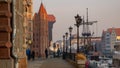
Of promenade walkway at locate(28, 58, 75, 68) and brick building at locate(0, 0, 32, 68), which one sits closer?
brick building at locate(0, 0, 32, 68)

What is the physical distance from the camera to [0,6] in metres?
7.72

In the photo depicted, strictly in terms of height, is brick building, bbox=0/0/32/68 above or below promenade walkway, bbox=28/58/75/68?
above

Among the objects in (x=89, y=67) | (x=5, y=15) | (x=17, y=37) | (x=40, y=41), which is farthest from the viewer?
(x=40, y=41)

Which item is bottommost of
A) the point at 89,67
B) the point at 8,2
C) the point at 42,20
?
the point at 89,67

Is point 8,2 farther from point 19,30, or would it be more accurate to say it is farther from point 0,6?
point 19,30

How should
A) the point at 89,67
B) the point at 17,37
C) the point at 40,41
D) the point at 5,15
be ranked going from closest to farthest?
the point at 5,15, the point at 17,37, the point at 89,67, the point at 40,41

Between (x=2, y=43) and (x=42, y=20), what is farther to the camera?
(x=42, y=20)

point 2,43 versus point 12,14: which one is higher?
point 12,14

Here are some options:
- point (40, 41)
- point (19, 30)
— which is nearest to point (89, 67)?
point (19, 30)

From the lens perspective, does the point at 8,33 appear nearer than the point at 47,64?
Yes

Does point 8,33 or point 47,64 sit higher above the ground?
point 8,33

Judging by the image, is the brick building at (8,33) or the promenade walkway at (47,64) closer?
the brick building at (8,33)

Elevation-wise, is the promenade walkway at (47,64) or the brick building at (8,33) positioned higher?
the brick building at (8,33)

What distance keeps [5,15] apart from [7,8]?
198 millimetres
